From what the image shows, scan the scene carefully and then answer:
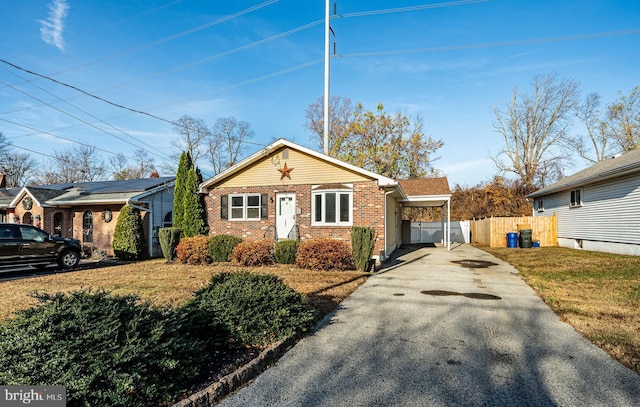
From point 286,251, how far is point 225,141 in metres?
27.0

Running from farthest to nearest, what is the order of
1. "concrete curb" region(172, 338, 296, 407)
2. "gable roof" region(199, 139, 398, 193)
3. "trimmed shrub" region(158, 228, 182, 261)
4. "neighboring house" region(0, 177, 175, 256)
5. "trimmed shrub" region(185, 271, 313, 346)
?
1. "neighboring house" region(0, 177, 175, 256)
2. "trimmed shrub" region(158, 228, 182, 261)
3. "gable roof" region(199, 139, 398, 193)
4. "trimmed shrub" region(185, 271, 313, 346)
5. "concrete curb" region(172, 338, 296, 407)

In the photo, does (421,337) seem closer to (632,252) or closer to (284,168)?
(284,168)

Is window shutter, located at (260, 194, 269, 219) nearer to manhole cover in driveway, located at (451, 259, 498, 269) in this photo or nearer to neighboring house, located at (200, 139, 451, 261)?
neighboring house, located at (200, 139, 451, 261)

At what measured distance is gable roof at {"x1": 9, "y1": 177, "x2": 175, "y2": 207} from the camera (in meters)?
16.5

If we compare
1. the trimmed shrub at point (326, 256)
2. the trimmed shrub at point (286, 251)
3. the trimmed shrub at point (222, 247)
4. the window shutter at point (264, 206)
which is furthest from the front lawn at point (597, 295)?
the trimmed shrub at point (222, 247)

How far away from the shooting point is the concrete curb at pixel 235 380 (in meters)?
3.04

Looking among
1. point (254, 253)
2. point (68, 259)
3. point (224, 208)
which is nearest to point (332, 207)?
point (254, 253)

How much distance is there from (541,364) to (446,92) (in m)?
15.5

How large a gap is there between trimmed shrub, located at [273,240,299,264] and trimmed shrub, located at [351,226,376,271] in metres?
2.38

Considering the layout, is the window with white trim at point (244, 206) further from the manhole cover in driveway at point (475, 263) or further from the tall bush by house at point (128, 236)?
the manhole cover in driveway at point (475, 263)

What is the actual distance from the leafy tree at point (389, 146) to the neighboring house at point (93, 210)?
18.6m

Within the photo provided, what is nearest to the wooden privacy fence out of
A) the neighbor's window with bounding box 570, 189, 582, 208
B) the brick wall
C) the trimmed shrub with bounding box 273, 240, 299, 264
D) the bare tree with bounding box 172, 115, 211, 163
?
the neighbor's window with bounding box 570, 189, 582, 208

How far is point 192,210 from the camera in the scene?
604 inches

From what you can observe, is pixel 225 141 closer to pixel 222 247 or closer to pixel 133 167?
pixel 133 167
